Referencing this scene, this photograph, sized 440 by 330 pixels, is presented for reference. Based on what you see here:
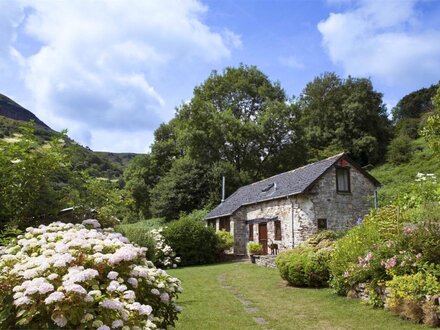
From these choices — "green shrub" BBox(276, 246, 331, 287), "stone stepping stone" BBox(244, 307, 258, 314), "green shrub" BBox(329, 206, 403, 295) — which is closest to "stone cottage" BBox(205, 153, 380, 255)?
"green shrub" BBox(276, 246, 331, 287)

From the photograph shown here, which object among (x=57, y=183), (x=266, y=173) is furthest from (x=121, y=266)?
(x=266, y=173)

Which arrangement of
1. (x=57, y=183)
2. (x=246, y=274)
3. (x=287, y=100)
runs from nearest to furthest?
(x=57, y=183) < (x=246, y=274) < (x=287, y=100)

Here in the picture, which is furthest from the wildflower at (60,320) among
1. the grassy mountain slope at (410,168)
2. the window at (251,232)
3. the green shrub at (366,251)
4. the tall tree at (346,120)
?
the tall tree at (346,120)

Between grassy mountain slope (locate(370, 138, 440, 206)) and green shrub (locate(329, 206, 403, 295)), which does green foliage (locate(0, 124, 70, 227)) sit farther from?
grassy mountain slope (locate(370, 138, 440, 206))

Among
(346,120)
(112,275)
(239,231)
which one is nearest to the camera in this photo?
(112,275)

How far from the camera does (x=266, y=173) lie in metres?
42.8

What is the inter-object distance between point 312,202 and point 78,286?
1934 cm

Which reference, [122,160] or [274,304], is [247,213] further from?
[122,160]

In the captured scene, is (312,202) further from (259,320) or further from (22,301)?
(22,301)

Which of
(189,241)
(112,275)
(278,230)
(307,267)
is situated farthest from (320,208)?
(112,275)

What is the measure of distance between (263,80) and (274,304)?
1522 inches

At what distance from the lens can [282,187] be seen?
24.8 meters

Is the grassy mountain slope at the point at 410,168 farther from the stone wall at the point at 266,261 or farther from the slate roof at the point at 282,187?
the stone wall at the point at 266,261

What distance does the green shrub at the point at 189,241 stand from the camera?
23.6 m
